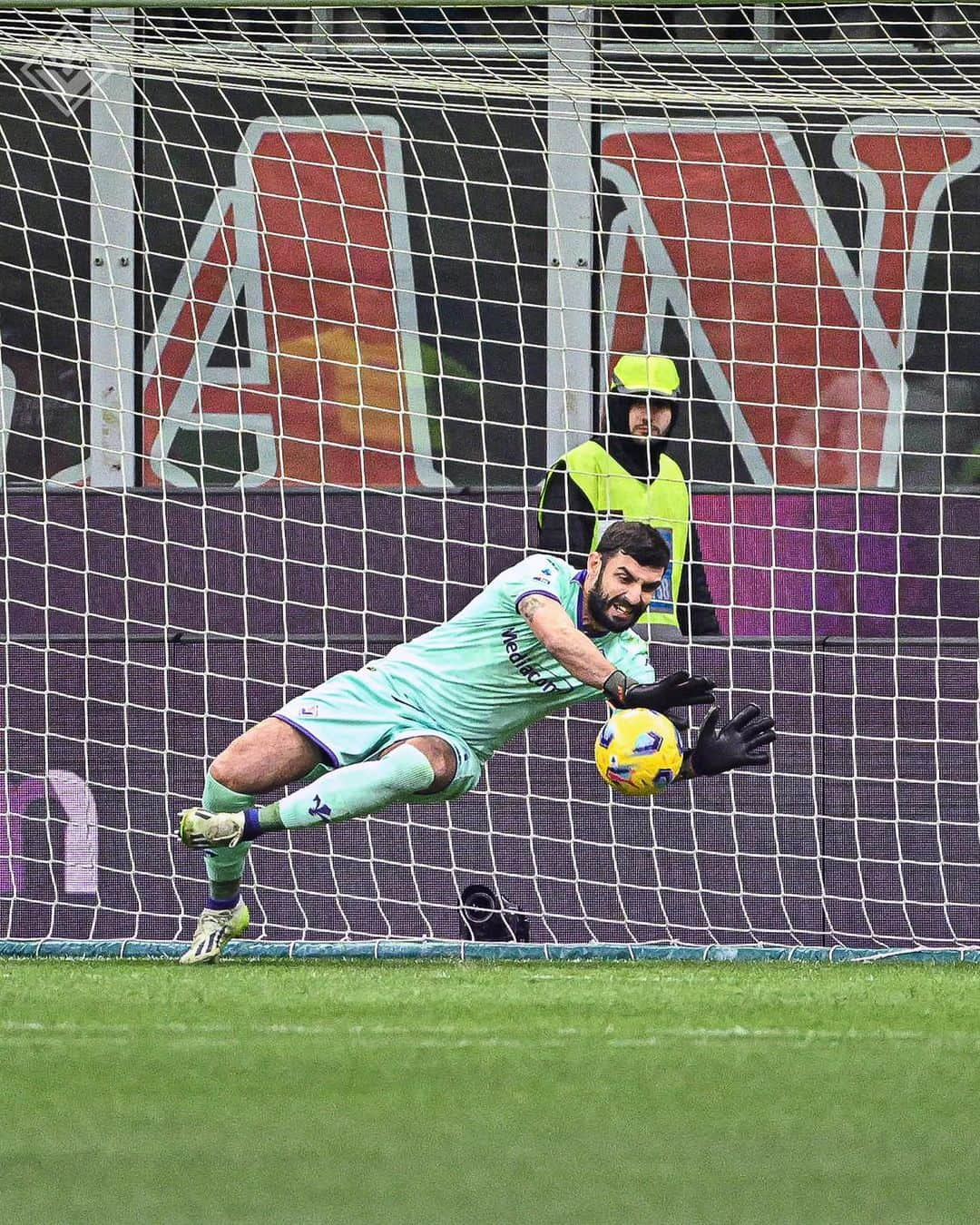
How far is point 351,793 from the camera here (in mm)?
6309

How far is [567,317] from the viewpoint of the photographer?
8961 mm

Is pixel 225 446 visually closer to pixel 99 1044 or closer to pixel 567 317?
pixel 567 317

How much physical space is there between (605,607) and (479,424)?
7.49ft

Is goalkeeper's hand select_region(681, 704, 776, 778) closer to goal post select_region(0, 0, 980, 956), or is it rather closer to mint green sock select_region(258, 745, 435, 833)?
mint green sock select_region(258, 745, 435, 833)

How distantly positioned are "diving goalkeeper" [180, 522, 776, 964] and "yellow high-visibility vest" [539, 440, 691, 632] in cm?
72

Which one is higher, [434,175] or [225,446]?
[434,175]

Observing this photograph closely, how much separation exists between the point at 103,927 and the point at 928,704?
2900 millimetres

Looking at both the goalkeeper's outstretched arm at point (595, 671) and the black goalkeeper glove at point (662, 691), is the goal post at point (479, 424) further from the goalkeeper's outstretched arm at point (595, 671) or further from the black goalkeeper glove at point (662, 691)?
the black goalkeeper glove at point (662, 691)

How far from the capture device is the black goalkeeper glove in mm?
5871

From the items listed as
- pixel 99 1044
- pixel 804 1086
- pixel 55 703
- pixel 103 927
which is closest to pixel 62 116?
pixel 55 703

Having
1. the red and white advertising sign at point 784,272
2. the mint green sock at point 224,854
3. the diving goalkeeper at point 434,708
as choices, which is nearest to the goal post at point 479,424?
the red and white advertising sign at point 784,272

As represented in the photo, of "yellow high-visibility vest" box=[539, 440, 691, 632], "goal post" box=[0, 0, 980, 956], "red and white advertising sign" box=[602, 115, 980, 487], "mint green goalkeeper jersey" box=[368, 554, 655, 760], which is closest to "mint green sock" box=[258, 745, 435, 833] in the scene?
"mint green goalkeeper jersey" box=[368, 554, 655, 760]

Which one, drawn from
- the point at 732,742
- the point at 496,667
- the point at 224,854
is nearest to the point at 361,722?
the point at 496,667

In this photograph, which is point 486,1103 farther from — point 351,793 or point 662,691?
point 351,793
